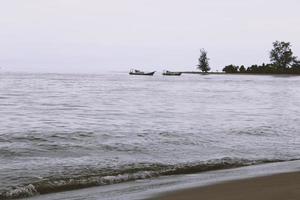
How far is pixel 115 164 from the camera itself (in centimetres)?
1163

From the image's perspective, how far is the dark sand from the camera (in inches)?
284

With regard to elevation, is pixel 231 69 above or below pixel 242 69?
below

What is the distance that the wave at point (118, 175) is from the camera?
880 centimetres

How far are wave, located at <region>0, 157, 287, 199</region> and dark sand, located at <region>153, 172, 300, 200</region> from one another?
2.18 m

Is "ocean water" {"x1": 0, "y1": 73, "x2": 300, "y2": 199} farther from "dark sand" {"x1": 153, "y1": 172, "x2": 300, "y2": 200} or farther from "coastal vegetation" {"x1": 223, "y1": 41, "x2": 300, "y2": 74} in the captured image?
"coastal vegetation" {"x1": 223, "y1": 41, "x2": 300, "y2": 74}

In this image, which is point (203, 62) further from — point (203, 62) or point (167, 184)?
point (167, 184)

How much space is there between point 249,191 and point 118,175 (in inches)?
130

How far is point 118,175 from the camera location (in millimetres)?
10148

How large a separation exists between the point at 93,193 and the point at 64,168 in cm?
287

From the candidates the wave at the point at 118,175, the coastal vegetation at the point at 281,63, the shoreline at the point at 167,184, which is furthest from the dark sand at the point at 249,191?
the coastal vegetation at the point at 281,63

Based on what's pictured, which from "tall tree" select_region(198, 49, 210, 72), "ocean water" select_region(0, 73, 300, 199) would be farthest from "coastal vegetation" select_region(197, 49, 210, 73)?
"ocean water" select_region(0, 73, 300, 199)

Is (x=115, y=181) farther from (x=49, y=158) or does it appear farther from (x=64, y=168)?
(x=49, y=158)

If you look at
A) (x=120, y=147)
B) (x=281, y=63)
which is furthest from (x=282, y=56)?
(x=120, y=147)

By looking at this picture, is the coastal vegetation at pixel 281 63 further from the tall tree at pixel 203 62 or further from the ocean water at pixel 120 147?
the ocean water at pixel 120 147
